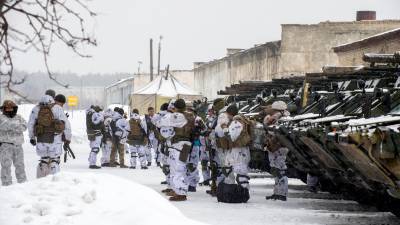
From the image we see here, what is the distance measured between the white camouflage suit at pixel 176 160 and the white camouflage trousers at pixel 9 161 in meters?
2.38

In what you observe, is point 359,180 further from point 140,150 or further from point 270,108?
point 140,150

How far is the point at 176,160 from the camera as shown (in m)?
13.5

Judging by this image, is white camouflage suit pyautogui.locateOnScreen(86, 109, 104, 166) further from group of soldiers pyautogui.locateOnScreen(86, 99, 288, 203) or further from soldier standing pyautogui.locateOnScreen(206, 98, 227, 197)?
soldier standing pyautogui.locateOnScreen(206, 98, 227, 197)

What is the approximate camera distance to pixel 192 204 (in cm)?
1280

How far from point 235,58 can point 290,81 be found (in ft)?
117

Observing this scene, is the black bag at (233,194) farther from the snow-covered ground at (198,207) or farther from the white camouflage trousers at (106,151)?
the white camouflage trousers at (106,151)

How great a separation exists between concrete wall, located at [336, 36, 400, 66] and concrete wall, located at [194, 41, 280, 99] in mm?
8746

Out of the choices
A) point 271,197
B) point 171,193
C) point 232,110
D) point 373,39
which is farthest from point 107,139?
point 373,39

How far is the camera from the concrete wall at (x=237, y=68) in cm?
4555

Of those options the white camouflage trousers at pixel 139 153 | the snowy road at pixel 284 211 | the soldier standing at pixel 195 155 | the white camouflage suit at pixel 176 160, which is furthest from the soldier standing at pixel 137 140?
the white camouflage suit at pixel 176 160

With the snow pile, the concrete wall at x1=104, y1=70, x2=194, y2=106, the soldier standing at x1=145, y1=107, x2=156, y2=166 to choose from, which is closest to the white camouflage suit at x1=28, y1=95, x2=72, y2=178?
the snow pile

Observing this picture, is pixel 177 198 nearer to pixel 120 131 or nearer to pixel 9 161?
pixel 9 161

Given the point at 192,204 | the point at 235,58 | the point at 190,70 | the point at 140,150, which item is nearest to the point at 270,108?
the point at 192,204

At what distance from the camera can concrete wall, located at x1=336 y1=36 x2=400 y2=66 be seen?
29.9m
